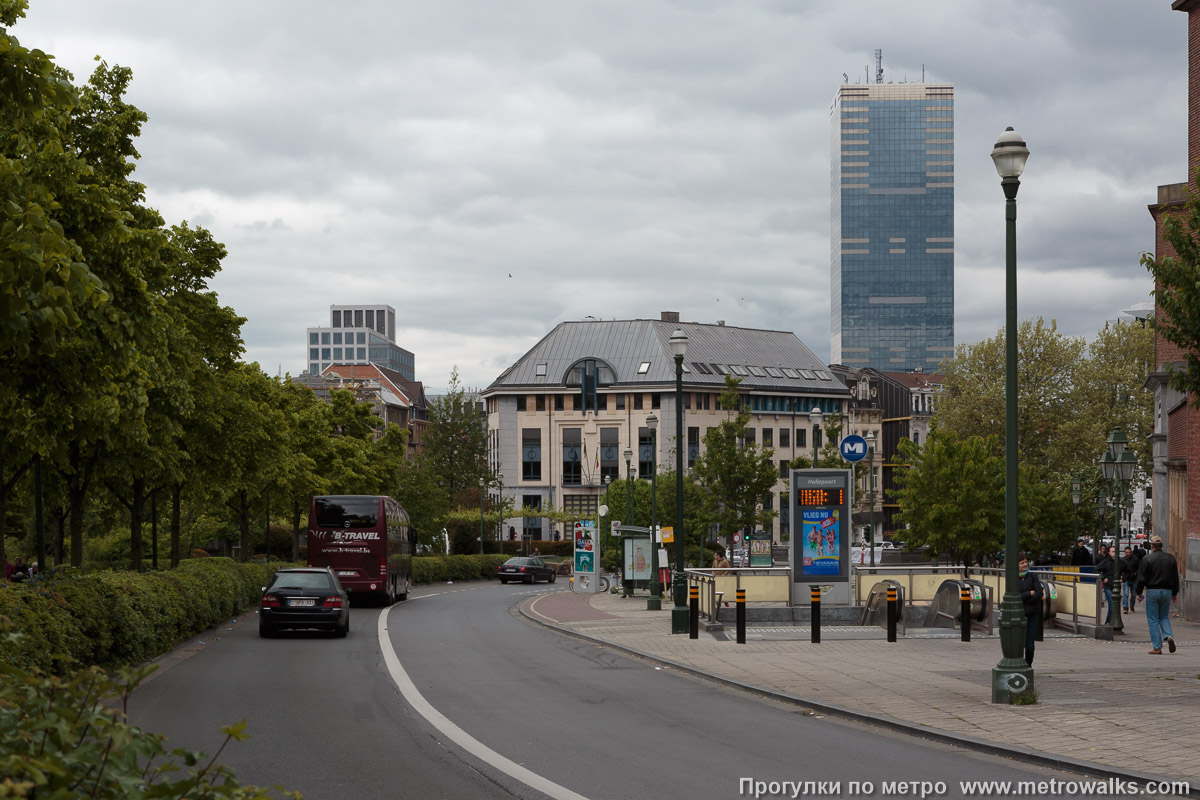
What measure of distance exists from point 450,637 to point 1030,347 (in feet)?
189

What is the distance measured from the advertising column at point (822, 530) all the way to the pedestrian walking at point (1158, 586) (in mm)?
7870

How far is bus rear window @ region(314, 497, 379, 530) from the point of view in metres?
38.2

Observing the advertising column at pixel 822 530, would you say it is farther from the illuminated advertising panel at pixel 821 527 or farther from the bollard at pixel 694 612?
the bollard at pixel 694 612

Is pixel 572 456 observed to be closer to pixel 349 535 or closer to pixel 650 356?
pixel 650 356

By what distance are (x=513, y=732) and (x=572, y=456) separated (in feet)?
346

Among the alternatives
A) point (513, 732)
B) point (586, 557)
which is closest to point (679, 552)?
point (513, 732)

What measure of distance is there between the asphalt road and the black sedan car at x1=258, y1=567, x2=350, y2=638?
386 cm

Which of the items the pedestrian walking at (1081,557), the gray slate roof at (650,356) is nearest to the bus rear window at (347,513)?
the pedestrian walking at (1081,557)

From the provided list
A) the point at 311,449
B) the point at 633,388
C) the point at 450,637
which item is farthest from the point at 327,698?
the point at 633,388

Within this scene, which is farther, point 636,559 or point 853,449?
point 636,559

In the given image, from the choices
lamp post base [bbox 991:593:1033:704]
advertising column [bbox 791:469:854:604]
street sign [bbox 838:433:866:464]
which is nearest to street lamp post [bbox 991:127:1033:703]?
lamp post base [bbox 991:593:1033:704]

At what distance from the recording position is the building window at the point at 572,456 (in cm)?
11700

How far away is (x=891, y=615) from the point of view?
23.4 meters

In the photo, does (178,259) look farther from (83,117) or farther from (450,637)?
(450,637)
